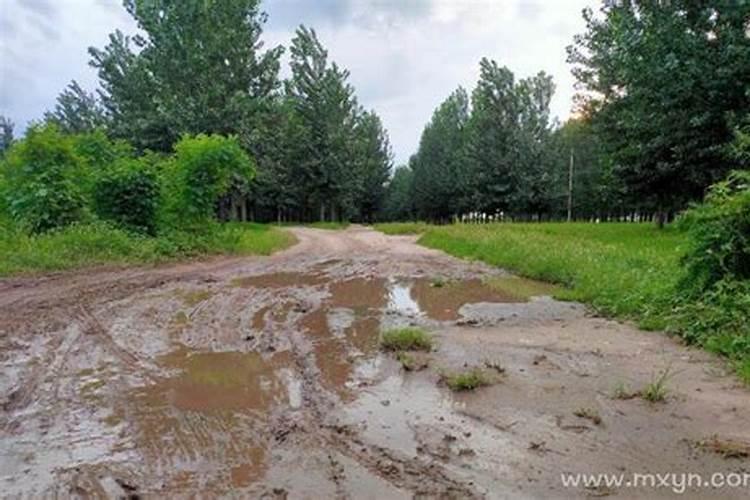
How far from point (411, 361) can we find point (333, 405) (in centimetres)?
135

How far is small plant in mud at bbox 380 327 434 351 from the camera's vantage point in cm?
643

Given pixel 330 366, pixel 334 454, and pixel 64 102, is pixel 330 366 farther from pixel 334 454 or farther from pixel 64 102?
pixel 64 102

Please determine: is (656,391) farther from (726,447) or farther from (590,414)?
(726,447)

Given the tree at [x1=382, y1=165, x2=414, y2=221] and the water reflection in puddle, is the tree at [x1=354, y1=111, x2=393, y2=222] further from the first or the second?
the water reflection in puddle

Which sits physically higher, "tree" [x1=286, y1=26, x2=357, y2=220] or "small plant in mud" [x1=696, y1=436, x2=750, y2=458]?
"tree" [x1=286, y1=26, x2=357, y2=220]

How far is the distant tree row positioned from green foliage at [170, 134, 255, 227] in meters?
9.74

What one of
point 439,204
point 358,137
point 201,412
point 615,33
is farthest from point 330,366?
point 439,204

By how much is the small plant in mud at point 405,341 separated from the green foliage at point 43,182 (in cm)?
1224

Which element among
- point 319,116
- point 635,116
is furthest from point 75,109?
point 635,116

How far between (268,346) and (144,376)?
1541mm

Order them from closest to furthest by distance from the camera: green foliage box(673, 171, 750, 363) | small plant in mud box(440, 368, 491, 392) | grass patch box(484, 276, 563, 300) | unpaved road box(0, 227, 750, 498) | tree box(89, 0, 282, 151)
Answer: unpaved road box(0, 227, 750, 498) < small plant in mud box(440, 368, 491, 392) < green foliage box(673, 171, 750, 363) < grass patch box(484, 276, 563, 300) < tree box(89, 0, 282, 151)

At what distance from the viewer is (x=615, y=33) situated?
61.1 feet

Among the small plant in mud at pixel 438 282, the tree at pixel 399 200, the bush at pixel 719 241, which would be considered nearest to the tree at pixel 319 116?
the tree at pixel 399 200

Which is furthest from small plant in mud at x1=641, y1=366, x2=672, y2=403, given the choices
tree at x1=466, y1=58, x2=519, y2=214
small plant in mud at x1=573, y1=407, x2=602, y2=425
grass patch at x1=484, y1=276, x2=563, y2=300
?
tree at x1=466, y1=58, x2=519, y2=214
